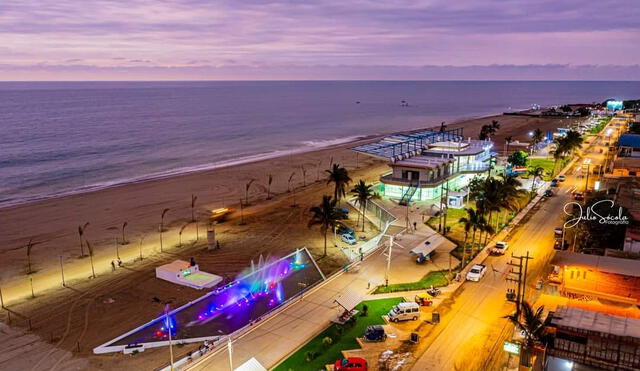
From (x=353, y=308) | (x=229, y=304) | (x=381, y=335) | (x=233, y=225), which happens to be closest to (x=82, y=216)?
(x=233, y=225)

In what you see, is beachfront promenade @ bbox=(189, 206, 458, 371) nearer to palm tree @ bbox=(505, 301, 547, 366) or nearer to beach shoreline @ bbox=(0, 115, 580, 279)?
palm tree @ bbox=(505, 301, 547, 366)

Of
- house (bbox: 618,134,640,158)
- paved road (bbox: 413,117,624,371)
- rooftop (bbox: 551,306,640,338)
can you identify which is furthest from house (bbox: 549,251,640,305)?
house (bbox: 618,134,640,158)

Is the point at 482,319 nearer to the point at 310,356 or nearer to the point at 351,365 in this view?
the point at 351,365

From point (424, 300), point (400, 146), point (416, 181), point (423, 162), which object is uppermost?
point (400, 146)

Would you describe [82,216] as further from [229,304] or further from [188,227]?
[229,304]

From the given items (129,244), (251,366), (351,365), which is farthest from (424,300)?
(129,244)

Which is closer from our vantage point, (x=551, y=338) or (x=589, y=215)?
(x=551, y=338)
